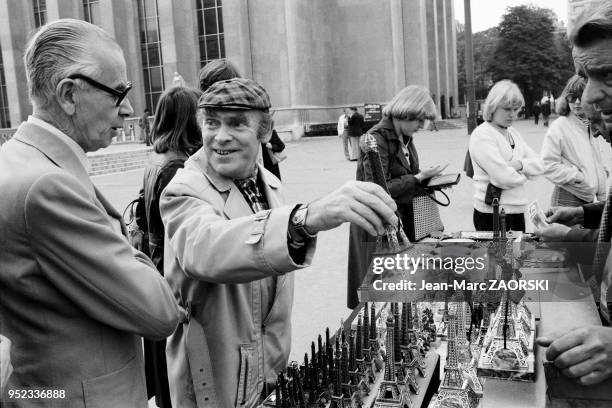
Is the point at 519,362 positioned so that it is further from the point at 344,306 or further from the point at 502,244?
the point at 344,306

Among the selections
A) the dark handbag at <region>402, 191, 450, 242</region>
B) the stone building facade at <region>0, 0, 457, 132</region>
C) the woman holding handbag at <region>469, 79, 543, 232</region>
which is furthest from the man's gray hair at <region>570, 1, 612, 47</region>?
the stone building facade at <region>0, 0, 457, 132</region>

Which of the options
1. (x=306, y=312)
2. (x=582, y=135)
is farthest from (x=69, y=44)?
(x=582, y=135)

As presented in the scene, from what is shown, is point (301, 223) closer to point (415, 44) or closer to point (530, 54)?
point (415, 44)

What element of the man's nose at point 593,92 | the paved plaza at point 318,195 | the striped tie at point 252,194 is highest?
the man's nose at point 593,92

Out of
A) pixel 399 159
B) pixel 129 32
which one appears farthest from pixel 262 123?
pixel 129 32

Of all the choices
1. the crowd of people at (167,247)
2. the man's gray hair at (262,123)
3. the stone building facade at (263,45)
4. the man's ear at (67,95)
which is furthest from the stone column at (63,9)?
the man's ear at (67,95)

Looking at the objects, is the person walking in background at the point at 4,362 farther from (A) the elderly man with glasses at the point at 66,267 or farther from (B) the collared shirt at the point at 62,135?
(B) the collared shirt at the point at 62,135

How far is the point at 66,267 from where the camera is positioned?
1.69 m

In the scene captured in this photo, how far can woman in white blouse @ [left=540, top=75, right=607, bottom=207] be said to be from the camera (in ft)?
18.5

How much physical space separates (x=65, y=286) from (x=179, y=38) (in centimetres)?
4321

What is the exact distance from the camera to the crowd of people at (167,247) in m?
1.68

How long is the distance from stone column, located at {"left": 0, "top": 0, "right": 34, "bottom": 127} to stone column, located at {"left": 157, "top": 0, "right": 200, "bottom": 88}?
34.8 ft

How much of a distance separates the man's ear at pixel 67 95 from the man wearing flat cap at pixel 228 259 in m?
0.50

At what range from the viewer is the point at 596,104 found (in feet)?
5.76
